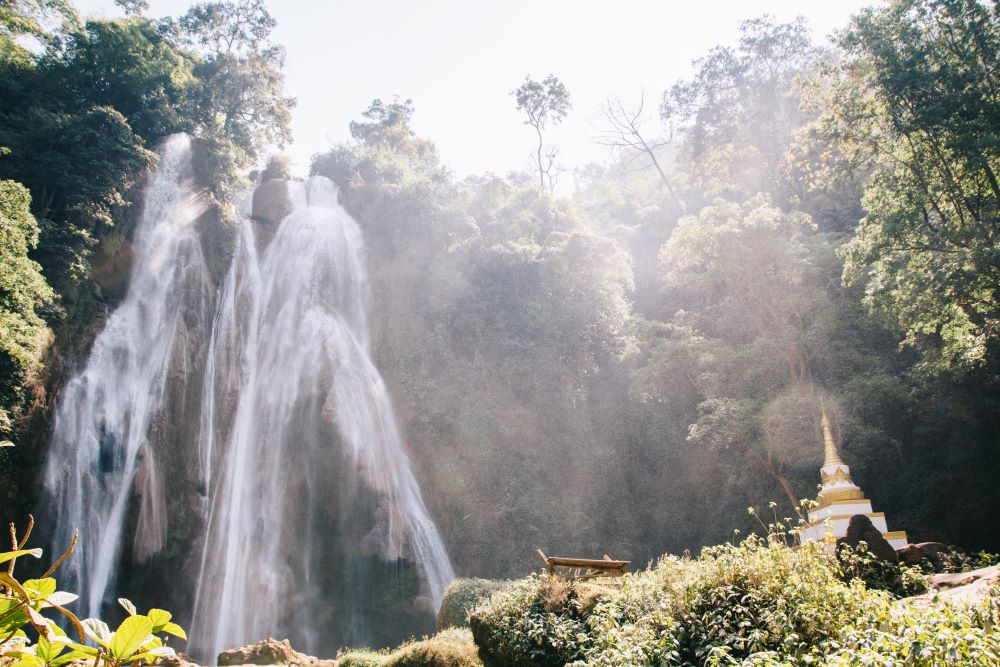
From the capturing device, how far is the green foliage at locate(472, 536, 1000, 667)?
418 centimetres

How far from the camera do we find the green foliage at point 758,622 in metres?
4.18

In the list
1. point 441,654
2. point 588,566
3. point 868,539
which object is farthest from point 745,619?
point 868,539

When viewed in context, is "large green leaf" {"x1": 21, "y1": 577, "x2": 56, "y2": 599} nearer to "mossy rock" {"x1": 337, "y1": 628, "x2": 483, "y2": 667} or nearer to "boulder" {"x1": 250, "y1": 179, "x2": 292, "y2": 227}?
"mossy rock" {"x1": 337, "y1": 628, "x2": 483, "y2": 667}

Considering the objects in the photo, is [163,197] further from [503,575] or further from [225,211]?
[503,575]

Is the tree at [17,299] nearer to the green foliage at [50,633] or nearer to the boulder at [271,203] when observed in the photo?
the boulder at [271,203]

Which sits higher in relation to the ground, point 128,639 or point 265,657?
point 128,639

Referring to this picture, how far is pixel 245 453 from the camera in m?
20.4

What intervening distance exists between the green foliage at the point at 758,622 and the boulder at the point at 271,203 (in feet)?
78.1

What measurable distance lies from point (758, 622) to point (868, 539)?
6.38 metres

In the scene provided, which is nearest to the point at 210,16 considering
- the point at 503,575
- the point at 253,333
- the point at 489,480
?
the point at 253,333

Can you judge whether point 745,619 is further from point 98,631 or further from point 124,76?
point 124,76

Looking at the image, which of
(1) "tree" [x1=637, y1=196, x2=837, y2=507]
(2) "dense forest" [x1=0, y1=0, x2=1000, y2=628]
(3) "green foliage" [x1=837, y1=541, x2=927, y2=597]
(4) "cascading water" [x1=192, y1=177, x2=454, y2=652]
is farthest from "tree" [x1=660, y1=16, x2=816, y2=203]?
(3) "green foliage" [x1=837, y1=541, x2=927, y2=597]

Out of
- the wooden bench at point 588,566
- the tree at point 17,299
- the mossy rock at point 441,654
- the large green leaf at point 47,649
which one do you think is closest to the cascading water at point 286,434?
the tree at point 17,299

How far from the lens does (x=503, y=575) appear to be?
19.9 meters
